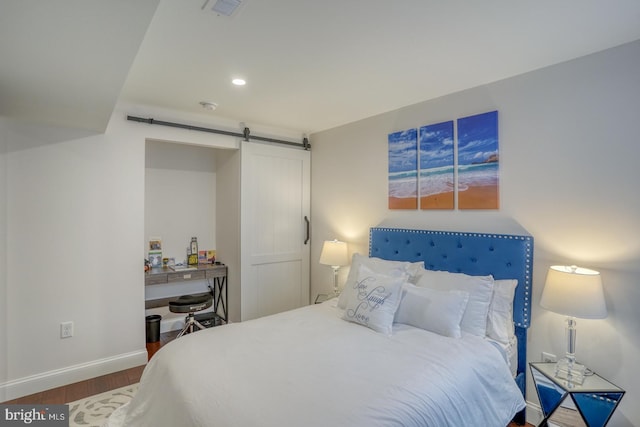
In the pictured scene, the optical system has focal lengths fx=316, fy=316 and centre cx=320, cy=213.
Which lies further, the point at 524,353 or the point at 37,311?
the point at 37,311

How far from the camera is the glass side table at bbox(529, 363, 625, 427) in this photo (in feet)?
5.65

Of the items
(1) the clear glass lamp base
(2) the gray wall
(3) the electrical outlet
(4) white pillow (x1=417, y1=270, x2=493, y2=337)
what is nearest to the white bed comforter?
(4) white pillow (x1=417, y1=270, x2=493, y2=337)

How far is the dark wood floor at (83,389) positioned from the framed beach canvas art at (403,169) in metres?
1.88

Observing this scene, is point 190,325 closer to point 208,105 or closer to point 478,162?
point 208,105

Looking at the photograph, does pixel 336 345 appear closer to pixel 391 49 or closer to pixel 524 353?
pixel 524 353

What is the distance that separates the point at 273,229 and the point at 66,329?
6.93 feet

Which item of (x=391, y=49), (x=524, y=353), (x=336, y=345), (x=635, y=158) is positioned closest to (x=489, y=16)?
(x=391, y=49)

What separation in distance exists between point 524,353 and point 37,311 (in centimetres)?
377

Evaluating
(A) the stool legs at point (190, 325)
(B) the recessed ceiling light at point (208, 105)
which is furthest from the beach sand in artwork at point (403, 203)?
(A) the stool legs at point (190, 325)

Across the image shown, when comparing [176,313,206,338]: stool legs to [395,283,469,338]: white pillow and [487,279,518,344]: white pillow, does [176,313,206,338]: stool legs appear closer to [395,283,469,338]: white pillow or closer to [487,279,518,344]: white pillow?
[395,283,469,338]: white pillow

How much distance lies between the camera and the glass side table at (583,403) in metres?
1.72

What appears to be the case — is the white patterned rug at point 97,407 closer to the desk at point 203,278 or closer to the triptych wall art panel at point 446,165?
the desk at point 203,278

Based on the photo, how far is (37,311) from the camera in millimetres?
2578

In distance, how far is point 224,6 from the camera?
1504mm
